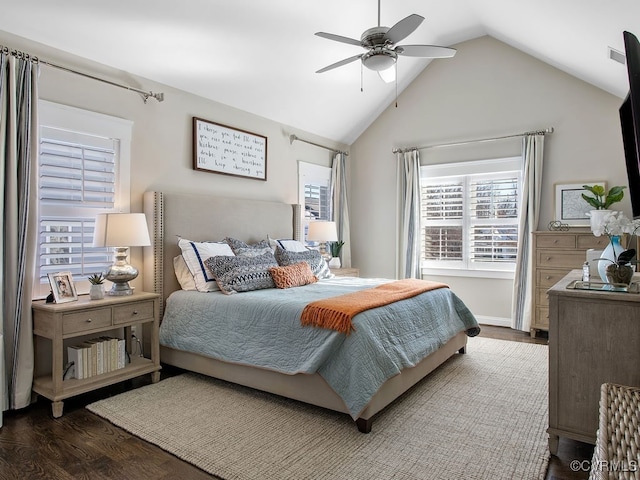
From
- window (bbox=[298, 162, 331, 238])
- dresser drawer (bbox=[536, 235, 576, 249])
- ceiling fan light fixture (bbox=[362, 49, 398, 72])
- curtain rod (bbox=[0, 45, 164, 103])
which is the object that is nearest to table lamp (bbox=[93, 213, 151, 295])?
curtain rod (bbox=[0, 45, 164, 103])

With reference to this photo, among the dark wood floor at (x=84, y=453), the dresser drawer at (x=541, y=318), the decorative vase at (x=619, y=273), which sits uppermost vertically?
the decorative vase at (x=619, y=273)

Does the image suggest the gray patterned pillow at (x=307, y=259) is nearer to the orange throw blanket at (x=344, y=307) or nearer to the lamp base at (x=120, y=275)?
the orange throw blanket at (x=344, y=307)

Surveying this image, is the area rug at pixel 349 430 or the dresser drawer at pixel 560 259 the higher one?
the dresser drawer at pixel 560 259

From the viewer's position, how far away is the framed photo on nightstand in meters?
2.88

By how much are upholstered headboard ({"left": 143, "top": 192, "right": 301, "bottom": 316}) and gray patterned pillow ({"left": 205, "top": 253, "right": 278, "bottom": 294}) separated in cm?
48

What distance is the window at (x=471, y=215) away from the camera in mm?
Result: 5293

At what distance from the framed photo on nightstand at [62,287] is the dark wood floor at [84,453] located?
74 cm

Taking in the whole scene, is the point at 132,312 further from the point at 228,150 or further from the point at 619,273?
the point at 619,273

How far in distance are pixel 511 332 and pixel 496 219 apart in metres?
1.40

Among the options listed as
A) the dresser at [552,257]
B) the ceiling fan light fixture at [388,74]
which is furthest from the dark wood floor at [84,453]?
the ceiling fan light fixture at [388,74]

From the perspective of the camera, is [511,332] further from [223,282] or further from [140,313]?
[140,313]

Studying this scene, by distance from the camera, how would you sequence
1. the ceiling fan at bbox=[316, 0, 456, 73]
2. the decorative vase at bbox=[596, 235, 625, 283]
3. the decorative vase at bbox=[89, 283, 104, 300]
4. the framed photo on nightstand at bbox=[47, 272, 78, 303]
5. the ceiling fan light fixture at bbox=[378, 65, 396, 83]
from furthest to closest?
the ceiling fan light fixture at bbox=[378, 65, 396, 83] → the decorative vase at bbox=[89, 283, 104, 300] → the framed photo on nightstand at bbox=[47, 272, 78, 303] → the ceiling fan at bbox=[316, 0, 456, 73] → the decorative vase at bbox=[596, 235, 625, 283]

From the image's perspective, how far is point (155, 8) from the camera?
3197 mm

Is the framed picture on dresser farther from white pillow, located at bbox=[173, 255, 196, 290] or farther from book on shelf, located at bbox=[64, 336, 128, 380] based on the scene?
book on shelf, located at bbox=[64, 336, 128, 380]
